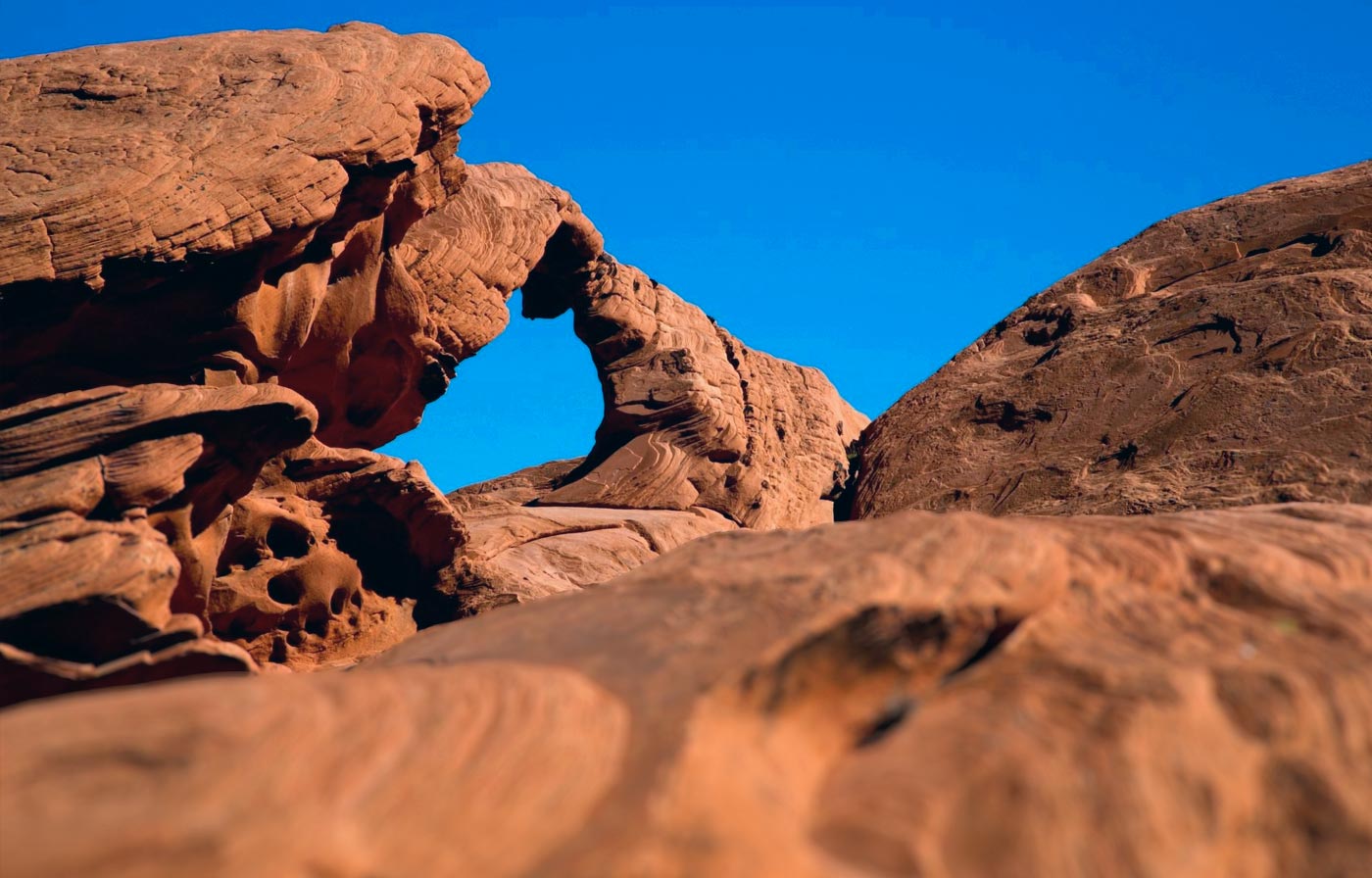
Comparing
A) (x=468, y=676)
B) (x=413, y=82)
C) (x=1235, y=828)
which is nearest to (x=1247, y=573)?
(x=1235, y=828)

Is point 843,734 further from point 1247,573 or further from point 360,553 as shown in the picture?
point 360,553

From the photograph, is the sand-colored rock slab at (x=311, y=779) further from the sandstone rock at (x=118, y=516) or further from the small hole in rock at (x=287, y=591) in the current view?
the small hole in rock at (x=287, y=591)

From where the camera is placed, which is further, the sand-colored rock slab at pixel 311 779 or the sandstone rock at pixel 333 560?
the sandstone rock at pixel 333 560

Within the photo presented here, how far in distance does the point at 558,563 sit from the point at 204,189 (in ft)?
18.0

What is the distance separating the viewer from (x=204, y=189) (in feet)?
27.2

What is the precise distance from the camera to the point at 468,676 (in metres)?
→ 3.59

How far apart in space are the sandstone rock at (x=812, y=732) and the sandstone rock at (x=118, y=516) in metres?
2.10

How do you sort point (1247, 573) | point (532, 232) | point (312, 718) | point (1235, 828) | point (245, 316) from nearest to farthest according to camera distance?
1. point (312, 718)
2. point (1235, 828)
3. point (1247, 573)
4. point (245, 316)
5. point (532, 232)

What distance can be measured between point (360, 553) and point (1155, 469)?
573 centimetres

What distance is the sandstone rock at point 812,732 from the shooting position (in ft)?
9.61

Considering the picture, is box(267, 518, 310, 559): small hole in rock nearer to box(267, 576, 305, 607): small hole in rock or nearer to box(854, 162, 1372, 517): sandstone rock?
box(267, 576, 305, 607): small hole in rock

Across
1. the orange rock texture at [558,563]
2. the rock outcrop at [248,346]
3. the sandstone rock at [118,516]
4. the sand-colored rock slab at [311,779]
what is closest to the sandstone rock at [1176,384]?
the orange rock texture at [558,563]

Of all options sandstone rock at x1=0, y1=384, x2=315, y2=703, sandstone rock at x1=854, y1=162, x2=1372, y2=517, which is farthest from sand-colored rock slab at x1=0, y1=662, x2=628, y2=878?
sandstone rock at x1=854, y1=162, x2=1372, y2=517

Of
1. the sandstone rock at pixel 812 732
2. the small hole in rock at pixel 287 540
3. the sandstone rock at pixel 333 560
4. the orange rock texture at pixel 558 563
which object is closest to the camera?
the sandstone rock at pixel 812 732
